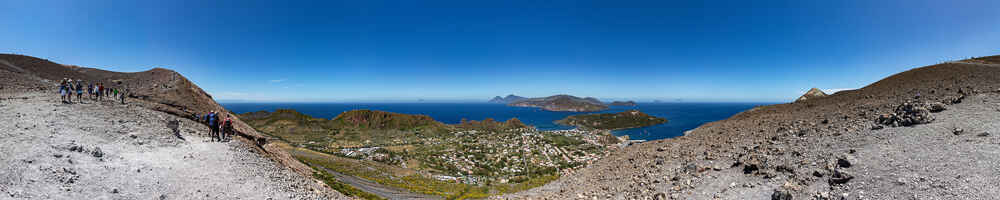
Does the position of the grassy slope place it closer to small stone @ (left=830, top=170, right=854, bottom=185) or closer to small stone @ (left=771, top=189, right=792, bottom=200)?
small stone @ (left=771, top=189, right=792, bottom=200)

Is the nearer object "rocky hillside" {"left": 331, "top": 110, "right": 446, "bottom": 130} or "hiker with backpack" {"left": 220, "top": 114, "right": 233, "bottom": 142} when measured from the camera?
"hiker with backpack" {"left": 220, "top": 114, "right": 233, "bottom": 142}

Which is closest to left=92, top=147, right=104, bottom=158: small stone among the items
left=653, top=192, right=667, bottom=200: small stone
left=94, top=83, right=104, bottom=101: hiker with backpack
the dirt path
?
the dirt path

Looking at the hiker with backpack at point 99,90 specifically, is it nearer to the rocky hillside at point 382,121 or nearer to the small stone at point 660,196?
the small stone at point 660,196

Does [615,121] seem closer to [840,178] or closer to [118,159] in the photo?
[840,178]

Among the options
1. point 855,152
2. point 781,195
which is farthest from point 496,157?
point 855,152

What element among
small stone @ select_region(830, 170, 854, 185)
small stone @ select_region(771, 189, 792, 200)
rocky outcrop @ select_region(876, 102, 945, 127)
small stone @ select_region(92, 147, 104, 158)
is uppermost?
rocky outcrop @ select_region(876, 102, 945, 127)

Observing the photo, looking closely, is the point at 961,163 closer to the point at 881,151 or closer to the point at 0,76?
Result: the point at 881,151

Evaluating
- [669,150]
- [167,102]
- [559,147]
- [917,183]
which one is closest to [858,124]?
[917,183]
